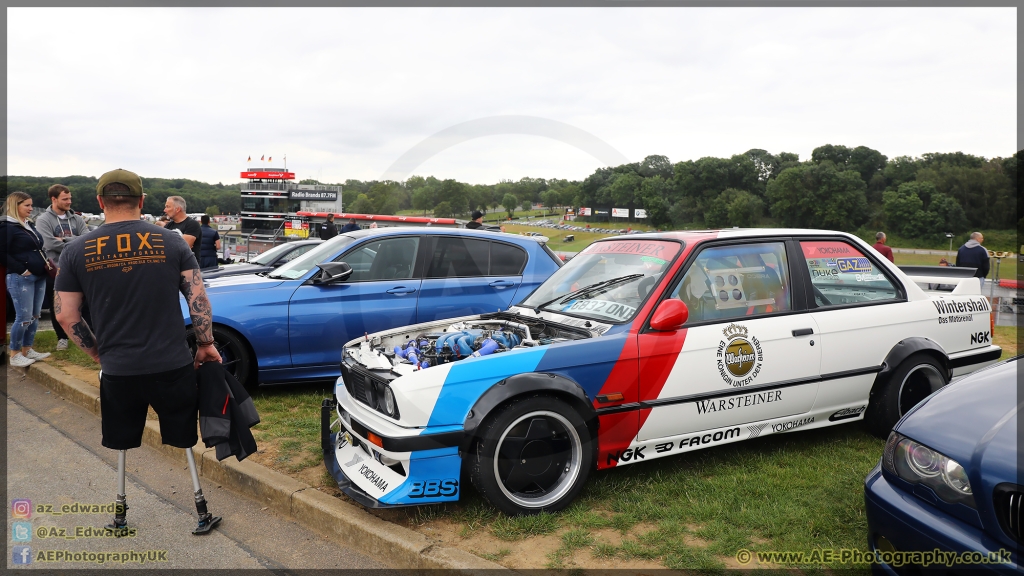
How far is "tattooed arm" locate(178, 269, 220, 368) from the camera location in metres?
3.21

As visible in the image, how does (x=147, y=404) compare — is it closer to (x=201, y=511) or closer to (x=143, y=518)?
(x=201, y=511)

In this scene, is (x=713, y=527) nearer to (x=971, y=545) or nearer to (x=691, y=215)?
(x=971, y=545)

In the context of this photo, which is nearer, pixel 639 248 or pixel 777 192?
pixel 639 248

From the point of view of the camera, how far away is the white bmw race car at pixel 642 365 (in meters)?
3.18

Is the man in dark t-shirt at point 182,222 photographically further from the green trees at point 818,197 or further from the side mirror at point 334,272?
the green trees at point 818,197

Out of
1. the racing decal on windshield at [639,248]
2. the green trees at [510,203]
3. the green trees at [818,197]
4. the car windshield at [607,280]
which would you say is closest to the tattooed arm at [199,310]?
the car windshield at [607,280]

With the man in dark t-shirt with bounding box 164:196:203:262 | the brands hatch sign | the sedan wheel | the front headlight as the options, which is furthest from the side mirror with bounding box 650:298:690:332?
the brands hatch sign

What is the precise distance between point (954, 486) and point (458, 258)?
4.66m

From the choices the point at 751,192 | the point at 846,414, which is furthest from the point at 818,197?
the point at 846,414

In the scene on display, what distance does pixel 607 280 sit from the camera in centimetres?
426

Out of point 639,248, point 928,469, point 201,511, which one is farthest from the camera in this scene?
point 639,248

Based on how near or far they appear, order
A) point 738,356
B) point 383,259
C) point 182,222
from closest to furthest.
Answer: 1. point 738,356
2. point 383,259
3. point 182,222

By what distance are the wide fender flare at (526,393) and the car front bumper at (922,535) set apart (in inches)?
54.5

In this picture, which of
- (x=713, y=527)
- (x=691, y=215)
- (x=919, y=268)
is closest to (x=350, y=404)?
(x=713, y=527)
